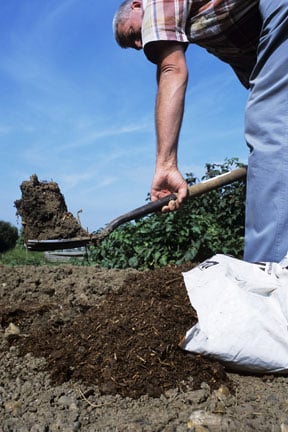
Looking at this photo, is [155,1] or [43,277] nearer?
[155,1]

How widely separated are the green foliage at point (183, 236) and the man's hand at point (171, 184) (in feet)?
6.66

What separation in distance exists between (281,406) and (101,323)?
996 mm

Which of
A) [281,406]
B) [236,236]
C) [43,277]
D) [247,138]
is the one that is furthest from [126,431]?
[236,236]

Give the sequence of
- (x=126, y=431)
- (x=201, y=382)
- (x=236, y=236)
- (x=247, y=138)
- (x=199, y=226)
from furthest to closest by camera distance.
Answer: (x=236, y=236), (x=199, y=226), (x=247, y=138), (x=201, y=382), (x=126, y=431)

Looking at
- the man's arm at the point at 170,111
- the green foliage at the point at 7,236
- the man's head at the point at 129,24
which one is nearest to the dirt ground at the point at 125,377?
the man's arm at the point at 170,111

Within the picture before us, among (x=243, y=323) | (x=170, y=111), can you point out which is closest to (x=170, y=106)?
(x=170, y=111)

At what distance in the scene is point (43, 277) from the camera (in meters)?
4.20

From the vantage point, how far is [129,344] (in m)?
2.46

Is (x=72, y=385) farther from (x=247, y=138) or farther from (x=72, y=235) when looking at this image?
(x=247, y=138)

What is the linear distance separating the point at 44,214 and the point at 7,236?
32.6 ft

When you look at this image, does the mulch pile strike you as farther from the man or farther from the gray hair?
the gray hair

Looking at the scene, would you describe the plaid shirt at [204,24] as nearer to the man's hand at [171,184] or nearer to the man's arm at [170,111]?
the man's arm at [170,111]

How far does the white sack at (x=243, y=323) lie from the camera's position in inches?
93.9

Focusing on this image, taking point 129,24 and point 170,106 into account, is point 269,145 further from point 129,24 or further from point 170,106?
point 129,24
